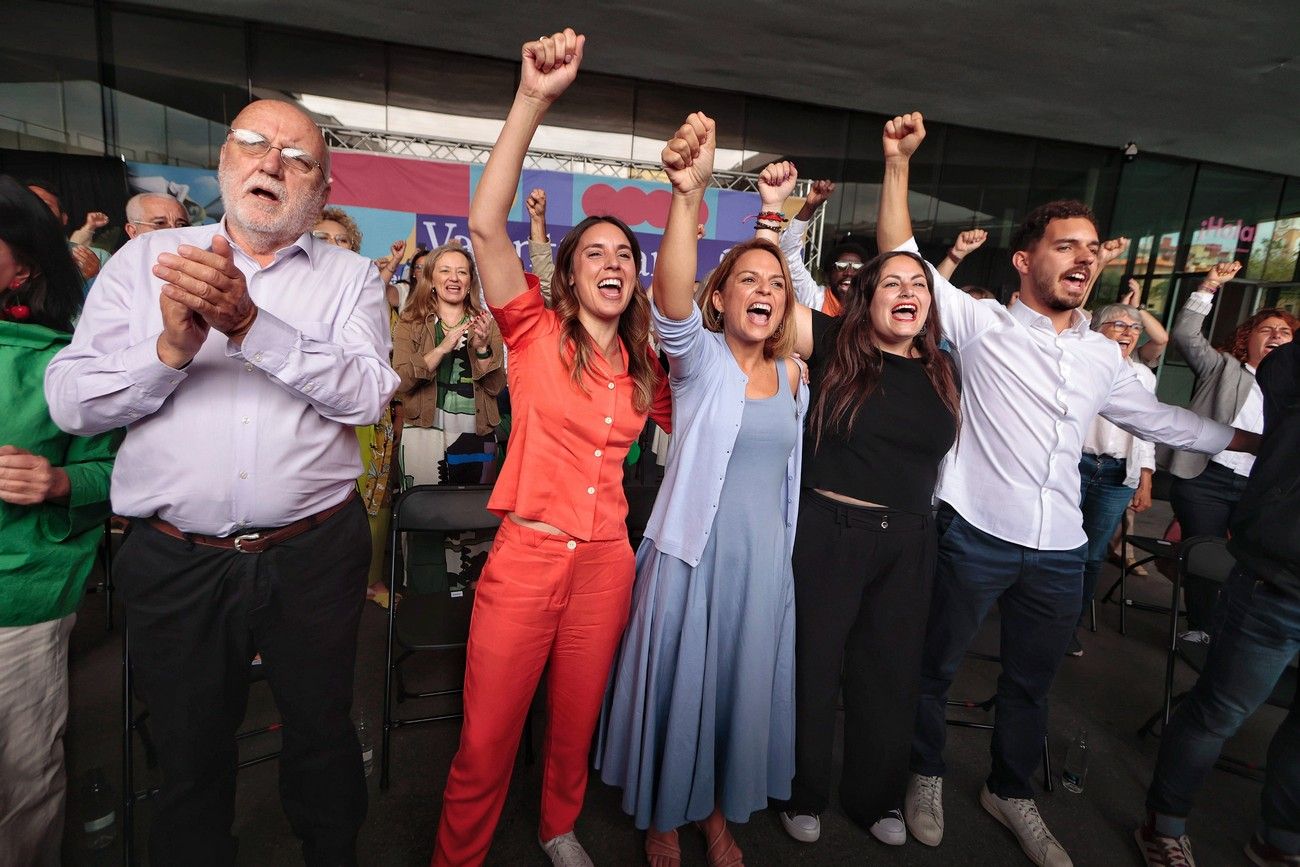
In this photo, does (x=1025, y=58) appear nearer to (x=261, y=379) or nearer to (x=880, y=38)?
(x=880, y=38)

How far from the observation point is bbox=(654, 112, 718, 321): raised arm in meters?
1.46

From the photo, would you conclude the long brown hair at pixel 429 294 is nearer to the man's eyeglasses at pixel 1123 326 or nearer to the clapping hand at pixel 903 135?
the clapping hand at pixel 903 135

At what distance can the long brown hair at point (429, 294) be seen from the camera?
3.64m

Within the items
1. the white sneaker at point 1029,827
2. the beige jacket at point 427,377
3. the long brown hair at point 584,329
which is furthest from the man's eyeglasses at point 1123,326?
the beige jacket at point 427,377

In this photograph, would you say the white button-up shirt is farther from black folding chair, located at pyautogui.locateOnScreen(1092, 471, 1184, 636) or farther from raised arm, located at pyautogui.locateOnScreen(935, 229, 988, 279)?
black folding chair, located at pyautogui.locateOnScreen(1092, 471, 1184, 636)

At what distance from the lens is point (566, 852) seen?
194 cm

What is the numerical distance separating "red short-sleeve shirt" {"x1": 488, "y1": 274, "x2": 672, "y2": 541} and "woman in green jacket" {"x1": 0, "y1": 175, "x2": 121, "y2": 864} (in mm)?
958

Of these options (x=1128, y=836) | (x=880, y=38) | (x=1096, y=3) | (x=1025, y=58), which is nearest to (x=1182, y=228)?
(x=1025, y=58)

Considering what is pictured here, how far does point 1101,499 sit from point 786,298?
10.0ft

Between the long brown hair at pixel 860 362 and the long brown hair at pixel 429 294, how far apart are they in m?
2.24

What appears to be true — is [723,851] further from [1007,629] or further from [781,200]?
[781,200]

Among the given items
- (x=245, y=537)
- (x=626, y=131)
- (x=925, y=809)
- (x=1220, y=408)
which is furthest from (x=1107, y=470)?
(x=626, y=131)

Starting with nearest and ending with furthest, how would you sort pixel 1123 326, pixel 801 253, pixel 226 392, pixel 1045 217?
pixel 226 392
pixel 1045 217
pixel 801 253
pixel 1123 326

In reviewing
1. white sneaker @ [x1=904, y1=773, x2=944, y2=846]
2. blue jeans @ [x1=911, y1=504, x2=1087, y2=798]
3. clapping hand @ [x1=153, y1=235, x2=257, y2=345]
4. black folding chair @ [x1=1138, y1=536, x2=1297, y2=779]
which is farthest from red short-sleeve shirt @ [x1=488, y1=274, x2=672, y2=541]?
black folding chair @ [x1=1138, y1=536, x2=1297, y2=779]
